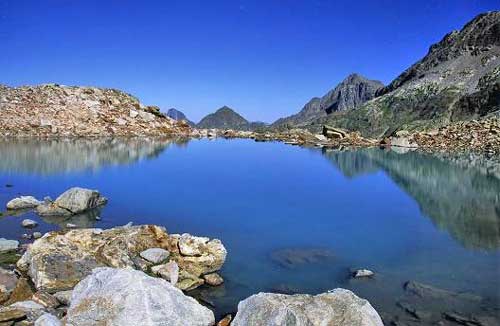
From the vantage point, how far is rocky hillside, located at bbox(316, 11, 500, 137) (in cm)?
13700

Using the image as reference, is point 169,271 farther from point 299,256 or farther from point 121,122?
point 121,122

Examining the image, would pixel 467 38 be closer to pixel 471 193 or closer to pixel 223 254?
pixel 471 193

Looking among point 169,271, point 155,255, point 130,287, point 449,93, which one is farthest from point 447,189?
point 449,93

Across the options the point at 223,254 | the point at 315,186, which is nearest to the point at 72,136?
the point at 315,186

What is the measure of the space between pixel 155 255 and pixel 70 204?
10840mm

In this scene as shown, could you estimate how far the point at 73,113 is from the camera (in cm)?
8256

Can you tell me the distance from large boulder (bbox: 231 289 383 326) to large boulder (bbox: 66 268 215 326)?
4.61ft

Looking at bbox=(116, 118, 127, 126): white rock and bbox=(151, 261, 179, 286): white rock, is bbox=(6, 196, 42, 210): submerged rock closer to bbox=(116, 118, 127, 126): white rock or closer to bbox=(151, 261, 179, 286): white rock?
bbox=(151, 261, 179, 286): white rock

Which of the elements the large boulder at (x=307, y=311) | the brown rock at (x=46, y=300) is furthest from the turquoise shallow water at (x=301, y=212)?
the brown rock at (x=46, y=300)

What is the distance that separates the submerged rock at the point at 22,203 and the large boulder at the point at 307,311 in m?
19.0

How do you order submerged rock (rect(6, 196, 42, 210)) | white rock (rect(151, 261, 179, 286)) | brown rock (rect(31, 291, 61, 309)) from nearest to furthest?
brown rock (rect(31, 291, 61, 309)) → white rock (rect(151, 261, 179, 286)) → submerged rock (rect(6, 196, 42, 210))

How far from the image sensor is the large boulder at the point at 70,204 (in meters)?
25.0

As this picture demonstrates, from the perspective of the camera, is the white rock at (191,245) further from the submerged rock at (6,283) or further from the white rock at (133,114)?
the white rock at (133,114)

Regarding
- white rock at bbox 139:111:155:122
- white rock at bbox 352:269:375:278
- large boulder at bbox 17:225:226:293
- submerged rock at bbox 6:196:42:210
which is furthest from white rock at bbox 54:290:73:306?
white rock at bbox 139:111:155:122
